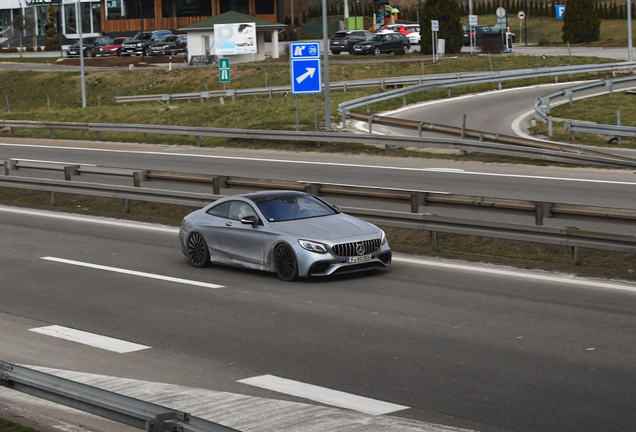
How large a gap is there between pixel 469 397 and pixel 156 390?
267 centimetres

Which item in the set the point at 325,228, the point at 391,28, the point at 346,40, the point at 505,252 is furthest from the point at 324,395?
the point at 391,28

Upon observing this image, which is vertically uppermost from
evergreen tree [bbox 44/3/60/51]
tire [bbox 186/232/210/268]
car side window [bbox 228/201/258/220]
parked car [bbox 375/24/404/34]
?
evergreen tree [bbox 44/3/60/51]

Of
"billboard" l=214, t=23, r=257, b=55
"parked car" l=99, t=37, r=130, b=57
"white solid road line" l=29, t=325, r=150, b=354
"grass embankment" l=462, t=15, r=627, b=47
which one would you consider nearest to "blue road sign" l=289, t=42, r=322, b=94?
"white solid road line" l=29, t=325, r=150, b=354

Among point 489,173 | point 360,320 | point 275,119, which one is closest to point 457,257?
point 360,320

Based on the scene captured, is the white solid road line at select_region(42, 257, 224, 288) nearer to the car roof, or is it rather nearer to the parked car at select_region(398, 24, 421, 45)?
the car roof

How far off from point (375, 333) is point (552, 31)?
286 ft

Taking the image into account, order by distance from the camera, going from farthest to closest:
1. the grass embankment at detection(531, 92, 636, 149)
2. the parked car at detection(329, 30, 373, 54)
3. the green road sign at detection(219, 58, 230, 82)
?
1. the parked car at detection(329, 30, 373, 54)
2. the green road sign at detection(219, 58, 230, 82)
3. the grass embankment at detection(531, 92, 636, 149)

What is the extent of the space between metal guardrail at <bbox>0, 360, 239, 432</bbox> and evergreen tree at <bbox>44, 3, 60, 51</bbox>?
99.1 m

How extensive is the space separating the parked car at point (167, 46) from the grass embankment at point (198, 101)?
12434mm

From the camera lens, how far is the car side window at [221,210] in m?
13.8

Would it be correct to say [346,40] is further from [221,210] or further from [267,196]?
[267,196]

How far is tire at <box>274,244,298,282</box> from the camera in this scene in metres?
12.5

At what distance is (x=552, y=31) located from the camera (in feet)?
300

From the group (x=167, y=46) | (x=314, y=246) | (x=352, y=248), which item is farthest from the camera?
(x=167, y=46)
